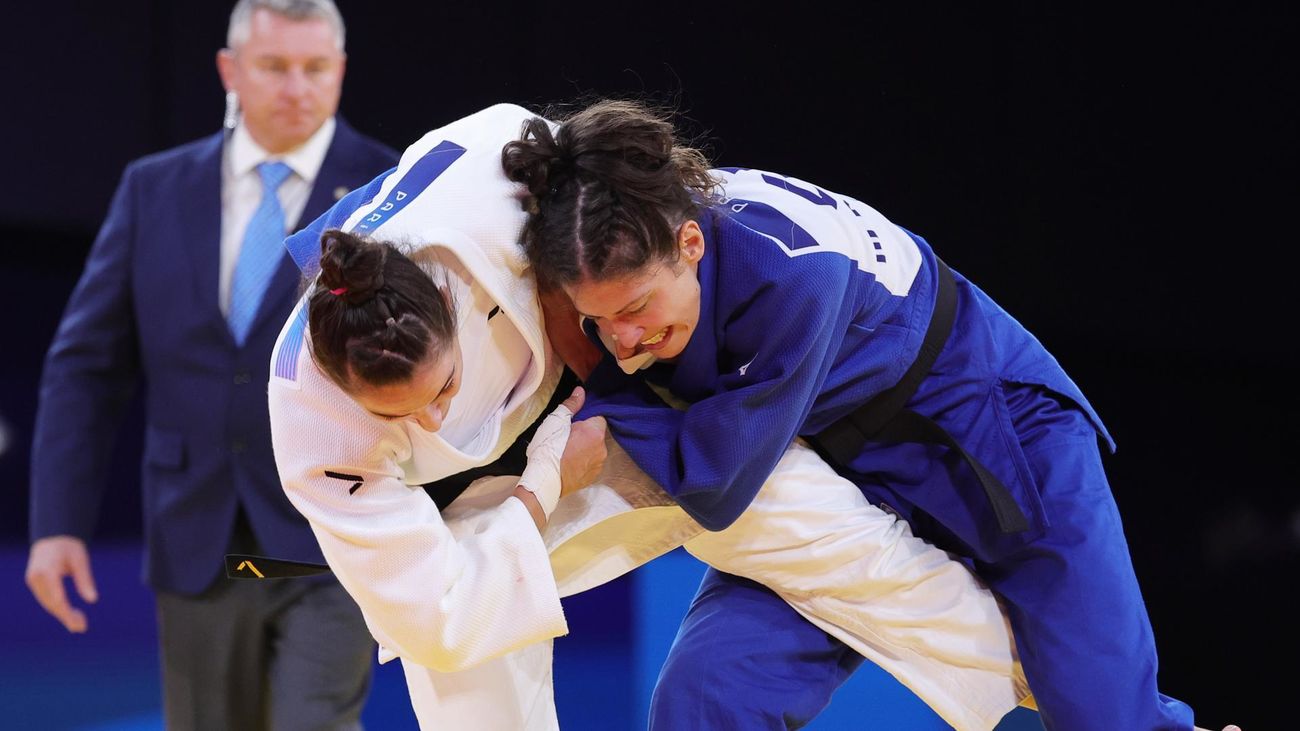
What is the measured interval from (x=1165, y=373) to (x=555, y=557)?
2292mm

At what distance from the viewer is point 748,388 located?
74.6 inches

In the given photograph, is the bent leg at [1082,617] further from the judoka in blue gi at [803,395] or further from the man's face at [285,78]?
the man's face at [285,78]

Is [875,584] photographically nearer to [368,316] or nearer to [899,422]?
[899,422]

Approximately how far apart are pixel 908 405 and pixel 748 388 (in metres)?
0.33

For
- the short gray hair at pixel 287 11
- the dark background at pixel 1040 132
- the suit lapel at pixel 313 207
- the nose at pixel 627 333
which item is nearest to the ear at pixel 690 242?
the nose at pixel 627 333

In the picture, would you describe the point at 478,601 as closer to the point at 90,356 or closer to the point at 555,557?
the point at 555,557

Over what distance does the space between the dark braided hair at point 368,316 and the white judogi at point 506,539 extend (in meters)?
0.09

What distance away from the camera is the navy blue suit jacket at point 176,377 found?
275 cm

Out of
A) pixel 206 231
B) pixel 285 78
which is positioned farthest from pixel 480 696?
pixel 285 78

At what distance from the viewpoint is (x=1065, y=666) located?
6.60 feet

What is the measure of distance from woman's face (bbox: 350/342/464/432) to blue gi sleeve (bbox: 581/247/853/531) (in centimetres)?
32

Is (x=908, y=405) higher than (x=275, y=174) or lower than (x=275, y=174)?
higher

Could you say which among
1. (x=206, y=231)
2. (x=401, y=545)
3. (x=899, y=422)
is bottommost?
(x=206, y=231)

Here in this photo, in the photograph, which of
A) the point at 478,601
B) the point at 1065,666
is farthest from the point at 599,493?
the point at 1065,666
